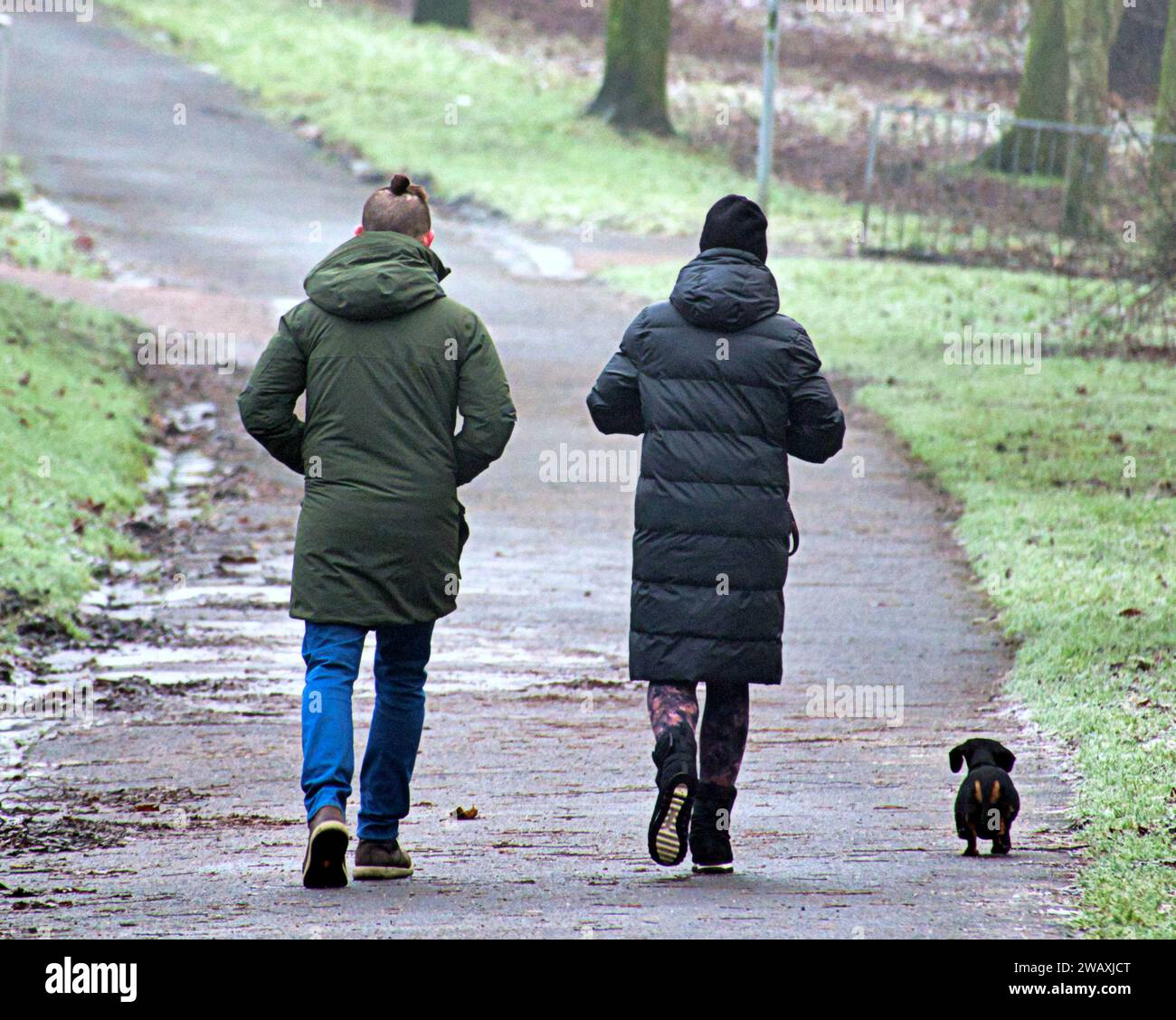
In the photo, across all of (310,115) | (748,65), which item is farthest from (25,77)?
(748,65)

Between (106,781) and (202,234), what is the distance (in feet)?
54.1

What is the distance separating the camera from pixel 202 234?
75.0 ft

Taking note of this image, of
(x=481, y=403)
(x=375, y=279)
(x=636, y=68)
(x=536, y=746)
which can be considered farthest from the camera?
(x=636, y=68)

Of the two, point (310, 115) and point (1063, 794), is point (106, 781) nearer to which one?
point (1063, 794)

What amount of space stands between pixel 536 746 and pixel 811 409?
238 cm

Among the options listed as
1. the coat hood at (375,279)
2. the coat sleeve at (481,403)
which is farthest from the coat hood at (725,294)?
the coat hood at (375,279)

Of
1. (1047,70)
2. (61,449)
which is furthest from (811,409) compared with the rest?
(1047,70)

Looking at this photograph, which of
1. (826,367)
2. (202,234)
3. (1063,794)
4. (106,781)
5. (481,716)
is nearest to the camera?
(1063,794)

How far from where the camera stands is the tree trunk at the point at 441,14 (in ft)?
132

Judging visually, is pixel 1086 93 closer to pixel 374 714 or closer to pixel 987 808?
pixel 987 808

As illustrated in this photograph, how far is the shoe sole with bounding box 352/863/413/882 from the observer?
562 centimetres

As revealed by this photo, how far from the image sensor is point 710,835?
573 cm

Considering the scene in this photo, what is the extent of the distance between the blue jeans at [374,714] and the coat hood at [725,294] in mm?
1211

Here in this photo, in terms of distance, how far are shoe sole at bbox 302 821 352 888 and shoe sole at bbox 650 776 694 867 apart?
840mm
